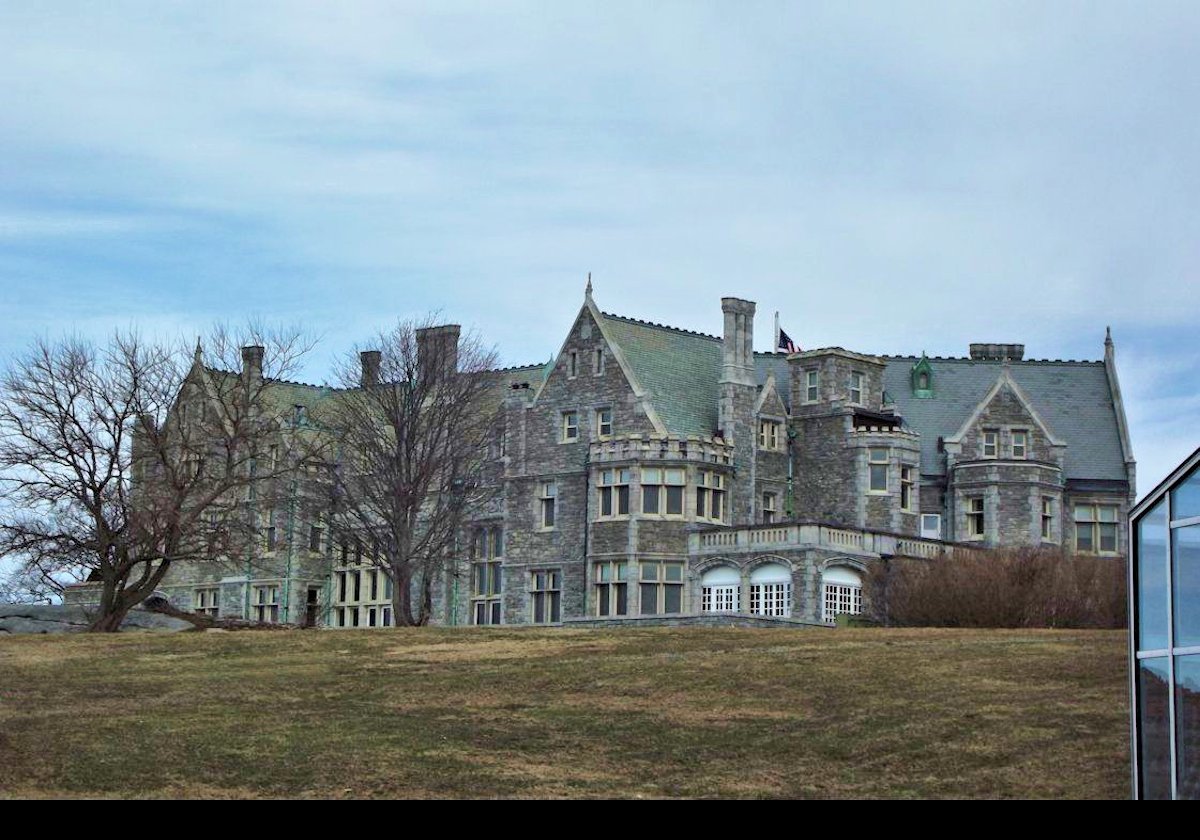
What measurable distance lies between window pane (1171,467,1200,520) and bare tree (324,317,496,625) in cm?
4527

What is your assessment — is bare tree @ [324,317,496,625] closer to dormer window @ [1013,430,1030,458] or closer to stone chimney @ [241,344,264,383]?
stone chimney @ [241,344,264,383]

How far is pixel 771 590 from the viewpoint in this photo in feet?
200

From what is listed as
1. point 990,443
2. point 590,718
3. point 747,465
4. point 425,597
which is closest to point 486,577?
point 425,597

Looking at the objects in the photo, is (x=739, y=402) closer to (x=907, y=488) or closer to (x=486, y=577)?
(x=907, y=488)

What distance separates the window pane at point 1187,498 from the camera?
69.2 feet

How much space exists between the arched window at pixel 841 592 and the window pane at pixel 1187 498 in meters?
38.4

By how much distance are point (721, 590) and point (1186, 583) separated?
41.7 m

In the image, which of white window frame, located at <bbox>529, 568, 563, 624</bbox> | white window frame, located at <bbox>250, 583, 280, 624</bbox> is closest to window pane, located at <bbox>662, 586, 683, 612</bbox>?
white window frame, located at <bbox>529, 568, 563, 624</bbox>

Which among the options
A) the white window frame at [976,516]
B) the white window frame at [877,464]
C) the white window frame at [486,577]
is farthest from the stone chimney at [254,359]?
the white window frame at [976,516]

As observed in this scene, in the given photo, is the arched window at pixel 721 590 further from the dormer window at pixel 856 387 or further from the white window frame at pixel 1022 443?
the white window frame at pixel 1022 443

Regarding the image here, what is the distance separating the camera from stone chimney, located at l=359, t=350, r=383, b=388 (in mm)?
71500
